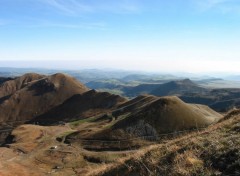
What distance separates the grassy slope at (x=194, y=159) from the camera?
36.4 ft

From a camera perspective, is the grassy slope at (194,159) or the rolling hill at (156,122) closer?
the grassy slope at (194,159)

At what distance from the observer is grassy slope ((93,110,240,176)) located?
1110cm

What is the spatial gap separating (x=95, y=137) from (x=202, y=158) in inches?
4278

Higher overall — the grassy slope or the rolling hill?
the grassy slope

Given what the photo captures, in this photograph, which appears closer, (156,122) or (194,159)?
(194,159)

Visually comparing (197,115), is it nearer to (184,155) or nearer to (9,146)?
(9,146)

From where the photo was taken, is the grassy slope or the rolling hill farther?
the rolling hill

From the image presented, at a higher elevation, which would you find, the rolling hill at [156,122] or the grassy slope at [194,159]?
the grassy slope at [194,159]

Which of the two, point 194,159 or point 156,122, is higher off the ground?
point 194,159

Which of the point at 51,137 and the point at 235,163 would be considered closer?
the point at 235,163

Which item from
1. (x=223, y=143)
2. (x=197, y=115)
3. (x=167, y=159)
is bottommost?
(x=197, y=115)

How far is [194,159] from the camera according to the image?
38.9 ft

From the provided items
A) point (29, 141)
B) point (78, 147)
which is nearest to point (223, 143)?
point (78, 147)

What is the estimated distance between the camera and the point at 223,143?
13.0 meters
